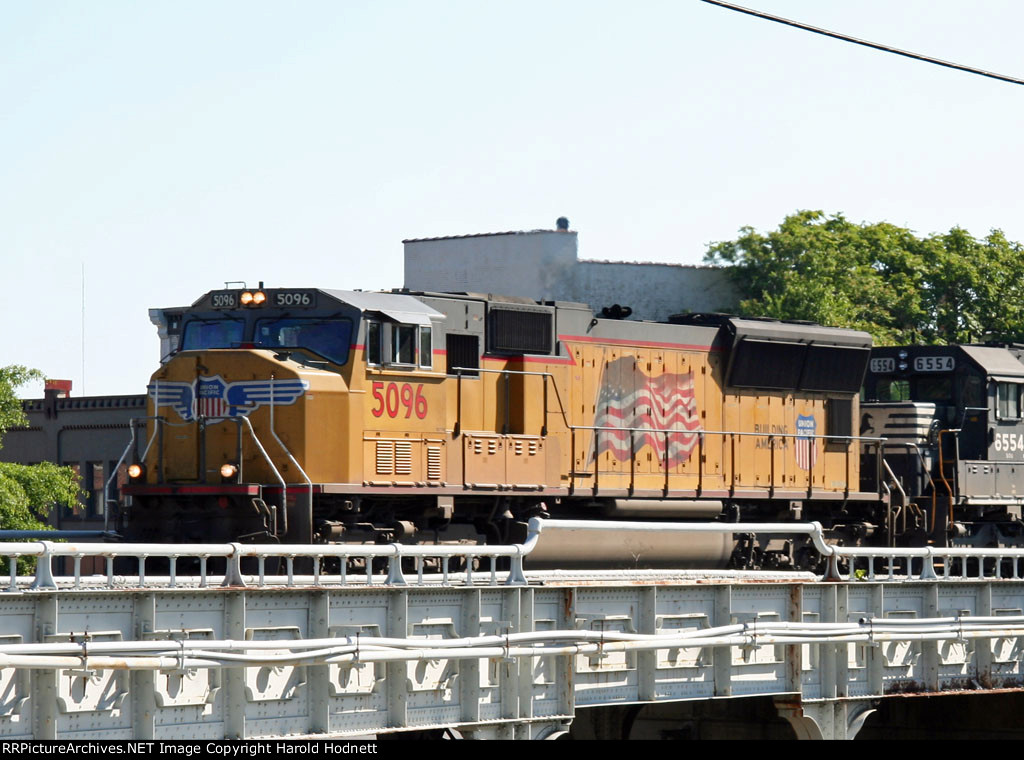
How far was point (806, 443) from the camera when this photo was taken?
22.8 m

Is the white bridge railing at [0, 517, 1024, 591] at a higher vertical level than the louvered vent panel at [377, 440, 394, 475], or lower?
lower

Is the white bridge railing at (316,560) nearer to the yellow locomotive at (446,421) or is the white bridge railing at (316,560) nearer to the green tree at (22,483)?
the yellow locomotive at (446,421)

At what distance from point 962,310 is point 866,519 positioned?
36.2 metres

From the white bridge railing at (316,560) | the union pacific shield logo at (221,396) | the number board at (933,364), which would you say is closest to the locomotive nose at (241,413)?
the union pacific shield logo at (221,396)

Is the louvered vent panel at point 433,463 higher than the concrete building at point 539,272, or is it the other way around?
the concrete building at point 539,272

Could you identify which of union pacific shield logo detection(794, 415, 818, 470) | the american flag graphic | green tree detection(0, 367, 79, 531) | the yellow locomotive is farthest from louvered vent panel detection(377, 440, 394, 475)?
green tree detection(0, 367, 79, 531)

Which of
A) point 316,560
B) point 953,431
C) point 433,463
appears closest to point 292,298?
point 433,463

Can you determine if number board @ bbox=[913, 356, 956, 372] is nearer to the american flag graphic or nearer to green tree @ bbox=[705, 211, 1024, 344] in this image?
the american flag graphic

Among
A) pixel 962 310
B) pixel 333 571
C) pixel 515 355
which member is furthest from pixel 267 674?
pixel 962 310

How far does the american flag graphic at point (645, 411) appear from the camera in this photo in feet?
66.7

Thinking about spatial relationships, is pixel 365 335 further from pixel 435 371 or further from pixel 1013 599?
pixel 1013 599

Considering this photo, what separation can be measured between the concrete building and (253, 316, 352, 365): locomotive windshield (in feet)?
99.1

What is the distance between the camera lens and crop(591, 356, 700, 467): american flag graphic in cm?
2033

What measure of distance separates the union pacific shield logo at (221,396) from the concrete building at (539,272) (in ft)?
99.0
